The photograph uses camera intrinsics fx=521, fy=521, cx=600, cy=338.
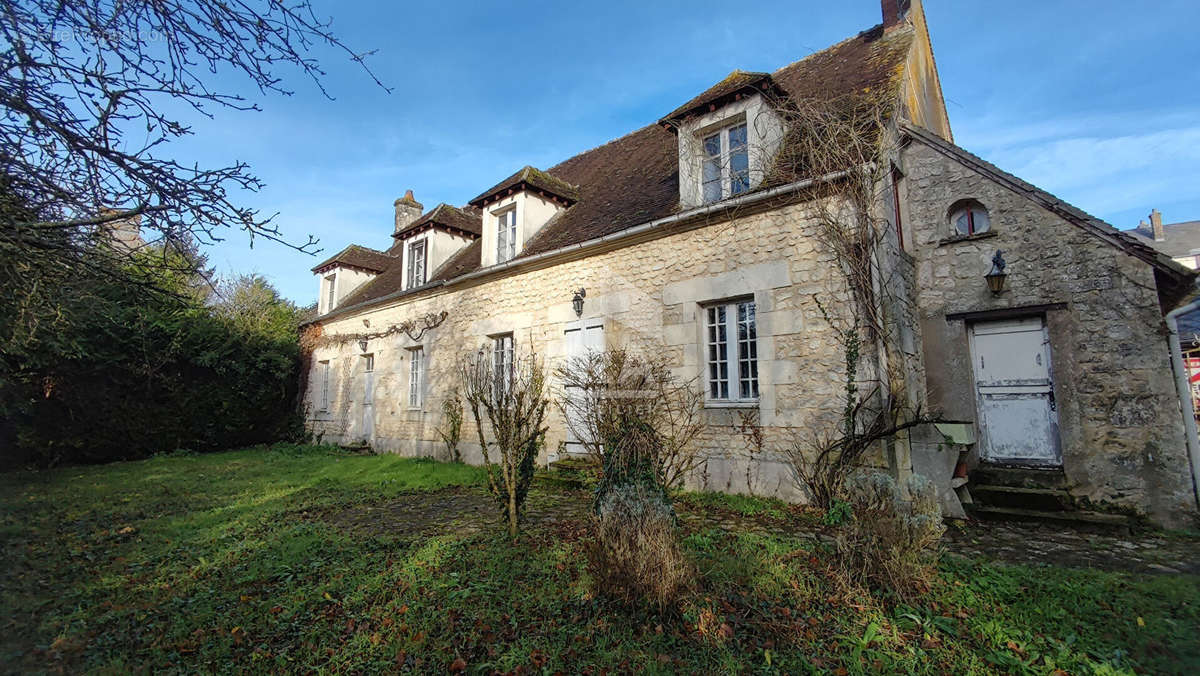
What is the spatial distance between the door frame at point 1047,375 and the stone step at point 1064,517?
0.72 metres

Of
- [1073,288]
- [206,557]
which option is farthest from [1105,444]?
[206,557]

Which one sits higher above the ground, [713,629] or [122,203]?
[122,203]

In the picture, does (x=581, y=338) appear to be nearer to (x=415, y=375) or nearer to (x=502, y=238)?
(x=502, y=238)

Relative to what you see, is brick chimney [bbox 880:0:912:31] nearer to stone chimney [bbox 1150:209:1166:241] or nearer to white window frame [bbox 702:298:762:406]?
white window frame [bbox 702:298:762:406]

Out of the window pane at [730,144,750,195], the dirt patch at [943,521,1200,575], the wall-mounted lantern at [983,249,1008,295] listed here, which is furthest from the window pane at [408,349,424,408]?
the wall-mounted lantern at [983,249,1008,295]

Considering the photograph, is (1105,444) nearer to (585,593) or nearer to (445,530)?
(585,593)

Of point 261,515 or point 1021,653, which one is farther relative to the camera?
point 261,515

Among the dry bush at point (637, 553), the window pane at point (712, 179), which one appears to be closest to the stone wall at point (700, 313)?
the window pane at point (712, 179)

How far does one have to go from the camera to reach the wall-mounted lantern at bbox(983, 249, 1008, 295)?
6.36m

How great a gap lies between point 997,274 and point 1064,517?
2.80 meters

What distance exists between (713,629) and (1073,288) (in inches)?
238

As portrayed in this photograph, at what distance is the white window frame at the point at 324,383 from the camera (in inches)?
604

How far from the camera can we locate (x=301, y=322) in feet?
53.8

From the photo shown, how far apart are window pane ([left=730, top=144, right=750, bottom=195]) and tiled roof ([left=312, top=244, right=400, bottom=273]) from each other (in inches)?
457
